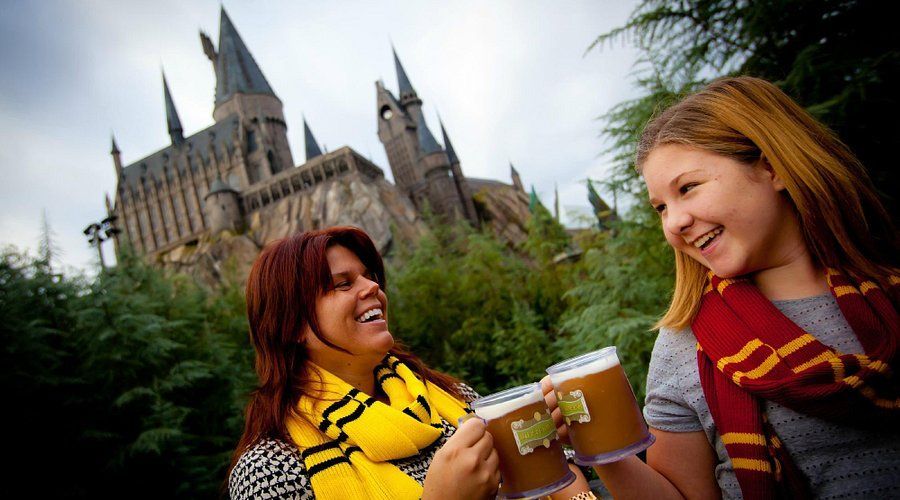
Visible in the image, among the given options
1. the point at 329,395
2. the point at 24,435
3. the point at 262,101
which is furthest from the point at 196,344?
the point at 262,101

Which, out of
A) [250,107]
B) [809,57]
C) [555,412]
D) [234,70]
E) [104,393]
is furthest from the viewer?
[234,70]

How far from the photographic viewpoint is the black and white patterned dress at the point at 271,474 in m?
1.47

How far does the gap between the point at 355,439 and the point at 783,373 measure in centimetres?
122

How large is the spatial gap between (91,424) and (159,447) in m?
0.83

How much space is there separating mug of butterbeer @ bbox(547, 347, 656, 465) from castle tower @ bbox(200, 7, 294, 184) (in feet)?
157

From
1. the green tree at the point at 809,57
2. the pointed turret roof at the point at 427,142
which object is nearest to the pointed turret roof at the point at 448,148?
the pointed turret roof at the point at 427,142

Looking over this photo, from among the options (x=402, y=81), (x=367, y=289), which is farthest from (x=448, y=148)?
(x=367, y=289)

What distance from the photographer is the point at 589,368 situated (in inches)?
49.8

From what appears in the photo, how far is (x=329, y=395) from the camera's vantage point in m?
1.74

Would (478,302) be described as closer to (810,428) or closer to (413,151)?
(810,428)

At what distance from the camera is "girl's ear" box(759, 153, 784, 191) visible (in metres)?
1.33

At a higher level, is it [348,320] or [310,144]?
[310,144]

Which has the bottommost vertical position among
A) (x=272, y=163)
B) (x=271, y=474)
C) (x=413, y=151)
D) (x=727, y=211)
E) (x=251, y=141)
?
(x=271, y=474)

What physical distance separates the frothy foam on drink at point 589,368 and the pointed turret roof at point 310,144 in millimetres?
48229
